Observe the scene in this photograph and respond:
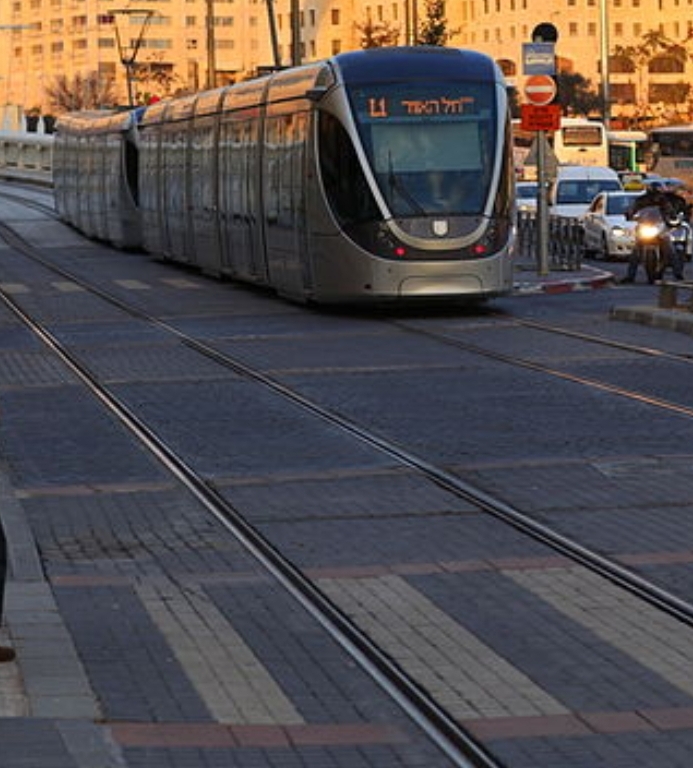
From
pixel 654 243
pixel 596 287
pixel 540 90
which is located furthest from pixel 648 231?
pixel 540 90

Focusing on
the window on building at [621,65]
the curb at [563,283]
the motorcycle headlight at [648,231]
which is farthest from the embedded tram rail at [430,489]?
the window on building at [621,65]

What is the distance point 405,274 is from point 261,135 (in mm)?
5912

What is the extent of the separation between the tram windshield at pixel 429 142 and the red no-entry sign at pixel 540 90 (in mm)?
7765

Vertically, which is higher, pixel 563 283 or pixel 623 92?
pixel 623 92

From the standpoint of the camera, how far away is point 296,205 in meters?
33.4

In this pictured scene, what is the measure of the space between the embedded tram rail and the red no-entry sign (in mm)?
7951

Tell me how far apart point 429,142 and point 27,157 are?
283ft

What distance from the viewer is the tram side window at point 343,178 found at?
1238 inches

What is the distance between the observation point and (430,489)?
15297 mm

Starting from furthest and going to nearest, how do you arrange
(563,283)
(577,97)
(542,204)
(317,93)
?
1. (577,97)
2. (542,204)
3. (563,283)
4. (317,93)

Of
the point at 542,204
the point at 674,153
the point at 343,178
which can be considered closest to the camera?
the point at 343,178

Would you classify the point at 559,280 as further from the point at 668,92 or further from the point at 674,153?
the point at 668,92

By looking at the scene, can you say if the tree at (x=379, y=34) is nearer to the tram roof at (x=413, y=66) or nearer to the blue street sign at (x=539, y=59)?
the blue street sign at (x=539, y=59)

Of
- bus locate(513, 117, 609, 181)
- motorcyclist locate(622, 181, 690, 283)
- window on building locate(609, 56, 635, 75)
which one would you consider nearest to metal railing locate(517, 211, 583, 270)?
motorcyclist locate(622, 181, 690, 283)
